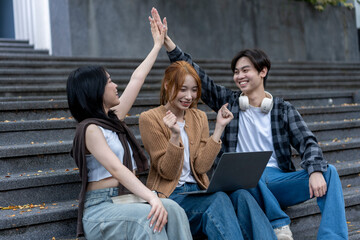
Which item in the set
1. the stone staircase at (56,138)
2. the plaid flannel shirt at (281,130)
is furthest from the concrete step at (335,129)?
the plaid flannel shirt at (281,130)

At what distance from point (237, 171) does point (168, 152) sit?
39 cm

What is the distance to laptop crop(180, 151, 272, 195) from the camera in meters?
2.67

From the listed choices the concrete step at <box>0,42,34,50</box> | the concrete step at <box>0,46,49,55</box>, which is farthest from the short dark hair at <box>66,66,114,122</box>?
the concrete step at <box>0,42,34,50</box>

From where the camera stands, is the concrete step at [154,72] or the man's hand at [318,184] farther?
the concrete step at [154,72]

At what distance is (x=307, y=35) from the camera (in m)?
10.5

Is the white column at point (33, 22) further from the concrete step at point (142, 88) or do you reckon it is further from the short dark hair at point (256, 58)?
the short dark hair at point (256, 58)

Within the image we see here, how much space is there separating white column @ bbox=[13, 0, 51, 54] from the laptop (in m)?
6.02

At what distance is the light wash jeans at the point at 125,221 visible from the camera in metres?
2.41

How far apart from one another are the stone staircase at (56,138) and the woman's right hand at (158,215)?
2.46 ft

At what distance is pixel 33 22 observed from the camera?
28.1ft

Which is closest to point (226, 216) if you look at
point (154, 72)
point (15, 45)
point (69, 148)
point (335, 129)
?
point (69, 148)

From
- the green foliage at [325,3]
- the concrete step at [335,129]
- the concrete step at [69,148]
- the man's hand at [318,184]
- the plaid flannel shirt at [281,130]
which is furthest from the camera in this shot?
the green foliage at [325,3]

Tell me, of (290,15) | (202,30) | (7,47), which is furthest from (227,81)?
(290,15)

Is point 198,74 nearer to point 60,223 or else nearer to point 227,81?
point 60,223
